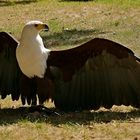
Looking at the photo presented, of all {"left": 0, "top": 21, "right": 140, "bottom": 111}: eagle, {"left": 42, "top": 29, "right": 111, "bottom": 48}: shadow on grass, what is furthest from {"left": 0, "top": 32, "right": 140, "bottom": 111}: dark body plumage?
{"left": 42, "top": 29, "right": 111, "bottom": 48}: shadow on grass

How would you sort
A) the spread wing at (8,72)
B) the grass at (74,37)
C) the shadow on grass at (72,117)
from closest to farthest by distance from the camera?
the grass at (74,37) < the shadow on grass at (72,117) < the spread wing at (8,72)

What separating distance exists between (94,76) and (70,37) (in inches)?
314

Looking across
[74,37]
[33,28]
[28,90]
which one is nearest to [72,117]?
[28,90]

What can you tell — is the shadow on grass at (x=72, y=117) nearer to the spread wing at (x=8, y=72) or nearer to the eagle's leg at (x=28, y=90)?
the eagle's leg at (x=28, y=90)

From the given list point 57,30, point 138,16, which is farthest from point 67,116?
point 138,16

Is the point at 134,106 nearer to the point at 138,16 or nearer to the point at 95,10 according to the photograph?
the point at 138,16

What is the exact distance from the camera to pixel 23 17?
1997 cm

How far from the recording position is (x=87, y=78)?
7418 mm

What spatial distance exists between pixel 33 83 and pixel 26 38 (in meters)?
0.66

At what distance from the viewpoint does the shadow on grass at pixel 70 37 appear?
48.0 feet

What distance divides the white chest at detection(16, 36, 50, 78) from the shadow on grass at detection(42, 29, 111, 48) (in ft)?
23.3

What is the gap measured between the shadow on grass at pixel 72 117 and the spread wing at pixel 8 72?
347mm

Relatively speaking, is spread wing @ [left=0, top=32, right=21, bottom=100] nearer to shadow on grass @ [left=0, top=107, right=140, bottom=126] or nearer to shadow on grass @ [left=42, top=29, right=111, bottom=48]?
shadow on grass @ [left=0, top=107, right=140, bottom=126]

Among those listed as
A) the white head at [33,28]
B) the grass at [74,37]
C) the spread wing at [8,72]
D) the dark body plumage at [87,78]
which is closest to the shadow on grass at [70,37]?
the grass at [74,37]
